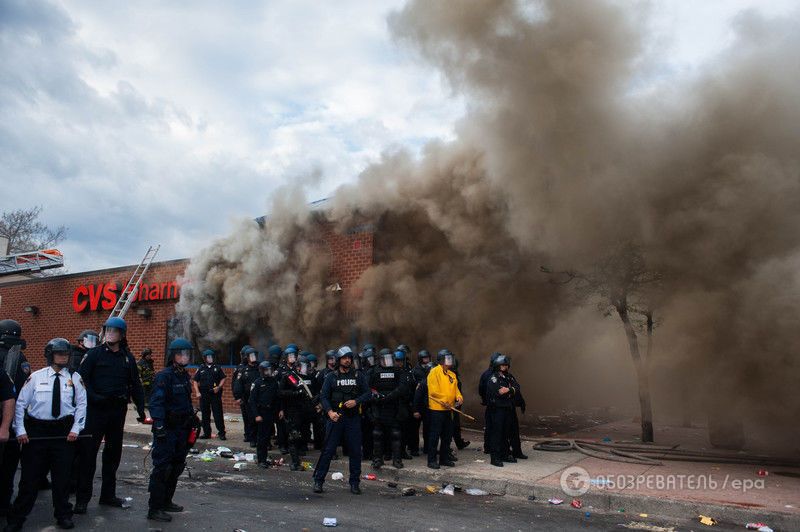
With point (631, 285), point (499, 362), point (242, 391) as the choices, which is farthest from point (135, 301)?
point (631, 285)

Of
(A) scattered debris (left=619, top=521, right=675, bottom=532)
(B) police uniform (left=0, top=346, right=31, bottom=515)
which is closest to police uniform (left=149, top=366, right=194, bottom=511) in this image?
(B) police uniform (left=0, top=346, right=31, bottom=515)

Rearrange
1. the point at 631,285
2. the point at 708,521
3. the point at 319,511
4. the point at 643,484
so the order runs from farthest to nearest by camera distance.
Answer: the point at 631,285 < the point at 643,484 < the point at 319,511 < the point at 708,521

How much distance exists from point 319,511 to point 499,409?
313cm

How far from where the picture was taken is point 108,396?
569cm

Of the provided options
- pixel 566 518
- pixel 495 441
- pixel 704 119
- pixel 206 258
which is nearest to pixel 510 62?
pixel 704 119

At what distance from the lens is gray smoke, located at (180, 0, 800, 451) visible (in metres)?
7.72

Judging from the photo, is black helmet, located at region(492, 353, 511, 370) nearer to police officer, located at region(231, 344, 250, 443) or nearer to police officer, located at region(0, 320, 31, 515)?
police officer, located at region(231, 344, 250, 443)

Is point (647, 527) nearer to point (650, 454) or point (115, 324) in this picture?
point (650, 454)

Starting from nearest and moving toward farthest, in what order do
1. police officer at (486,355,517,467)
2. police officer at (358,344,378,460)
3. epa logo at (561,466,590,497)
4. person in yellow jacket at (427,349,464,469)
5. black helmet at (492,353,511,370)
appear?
epa logo at (561,466,590,497), person in yellow jacket at (427,349,464,469), police officer at (486,355,517,467), police officer at (358,344,378,460), black helmet at (492,353,511,370)

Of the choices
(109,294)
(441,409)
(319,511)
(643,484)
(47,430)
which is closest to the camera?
(47,430)

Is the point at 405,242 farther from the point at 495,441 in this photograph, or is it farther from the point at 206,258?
the point at 495,441

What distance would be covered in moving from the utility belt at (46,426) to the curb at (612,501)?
3.94m

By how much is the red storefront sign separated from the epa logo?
11341 millimetres

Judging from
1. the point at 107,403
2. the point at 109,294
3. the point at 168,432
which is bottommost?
the point at 168,432
